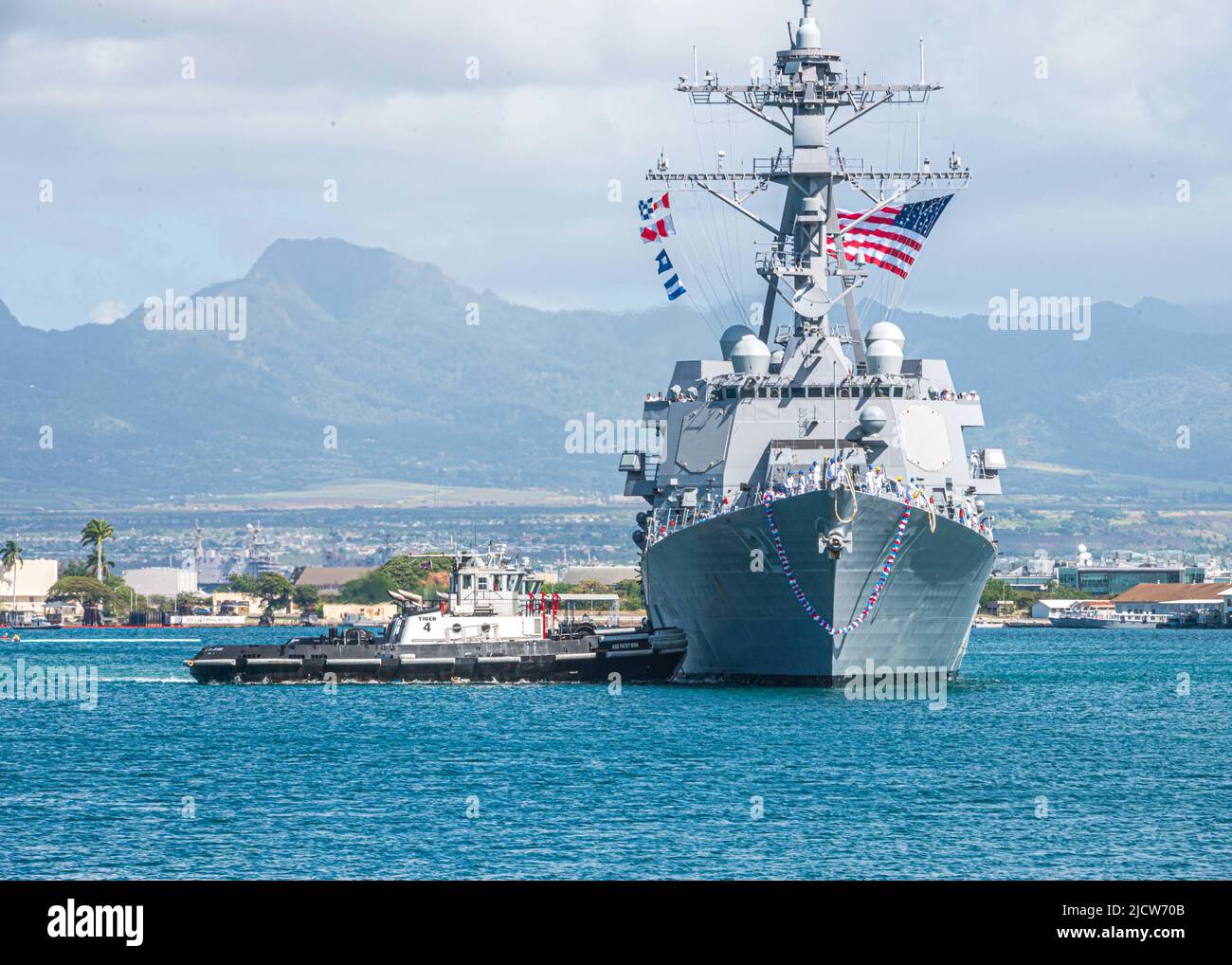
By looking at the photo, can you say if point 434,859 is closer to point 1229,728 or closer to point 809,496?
point 809,496

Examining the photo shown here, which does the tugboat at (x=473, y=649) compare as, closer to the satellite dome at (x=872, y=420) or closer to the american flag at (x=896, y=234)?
the satellite dome at (x=872, y=420)

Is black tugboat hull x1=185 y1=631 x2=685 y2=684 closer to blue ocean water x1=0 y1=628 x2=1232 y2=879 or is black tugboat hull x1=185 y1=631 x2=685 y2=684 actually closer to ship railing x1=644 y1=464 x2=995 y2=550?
blue ocean water x1=0 y1=628 x2=1232 y2=879

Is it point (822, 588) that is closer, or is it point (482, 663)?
point (822, 588)

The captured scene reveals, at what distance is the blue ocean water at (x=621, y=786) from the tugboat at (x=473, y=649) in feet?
11.0

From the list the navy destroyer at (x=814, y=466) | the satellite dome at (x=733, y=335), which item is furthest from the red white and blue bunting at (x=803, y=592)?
the satellite dome at (x=733, y=335)

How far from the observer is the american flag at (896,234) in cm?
6378

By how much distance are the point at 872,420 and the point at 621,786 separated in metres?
22.4

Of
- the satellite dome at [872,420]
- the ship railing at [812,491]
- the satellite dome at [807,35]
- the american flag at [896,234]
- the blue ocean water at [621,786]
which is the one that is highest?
the satellite dome at [807,35]

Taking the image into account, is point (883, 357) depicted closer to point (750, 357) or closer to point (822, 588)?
point (750, 357)

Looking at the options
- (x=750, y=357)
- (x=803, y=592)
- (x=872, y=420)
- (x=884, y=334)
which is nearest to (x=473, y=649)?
(x=750, y=357)

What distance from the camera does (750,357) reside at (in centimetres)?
6406

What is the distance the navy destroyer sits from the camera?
55125 mm

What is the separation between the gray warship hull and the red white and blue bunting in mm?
154

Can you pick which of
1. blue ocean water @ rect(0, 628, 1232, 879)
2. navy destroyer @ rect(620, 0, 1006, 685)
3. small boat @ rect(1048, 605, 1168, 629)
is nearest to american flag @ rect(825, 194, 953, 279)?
navy destroyer @ rect(620, 0, 1006, 685)
